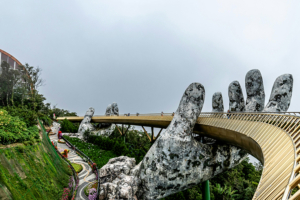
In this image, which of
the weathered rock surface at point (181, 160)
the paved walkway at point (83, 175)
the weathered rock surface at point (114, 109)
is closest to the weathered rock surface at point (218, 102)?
the weathered rock surface at point (181, 160)

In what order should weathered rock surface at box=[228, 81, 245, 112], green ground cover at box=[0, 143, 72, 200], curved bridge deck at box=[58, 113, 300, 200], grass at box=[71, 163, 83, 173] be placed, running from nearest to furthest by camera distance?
curved bridge deck at box=[58, 113, 300, 200], green ground cover at box=[0, 143, 72, 200], weathered rock surface at box=[228, 81, 245, 112], grass at box=[71, 163, 83, 173]

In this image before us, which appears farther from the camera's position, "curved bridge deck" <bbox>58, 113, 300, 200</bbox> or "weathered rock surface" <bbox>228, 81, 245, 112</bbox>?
"weathered rock surface" <bbox>228, 81, 245, 112</bbox>

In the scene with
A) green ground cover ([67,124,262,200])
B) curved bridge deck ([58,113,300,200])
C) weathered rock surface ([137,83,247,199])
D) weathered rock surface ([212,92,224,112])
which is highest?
weathered rock surface ([212,92,224,112])

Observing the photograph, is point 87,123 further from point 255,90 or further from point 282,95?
point 282,95

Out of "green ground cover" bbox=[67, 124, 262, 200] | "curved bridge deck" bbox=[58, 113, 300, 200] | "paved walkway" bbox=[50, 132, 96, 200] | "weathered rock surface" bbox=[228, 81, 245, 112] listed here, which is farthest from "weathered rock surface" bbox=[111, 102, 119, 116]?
"weathered rock surface" bbox=[228, 81, 245, 112]

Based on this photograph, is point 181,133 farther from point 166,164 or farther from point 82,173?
point 82,173

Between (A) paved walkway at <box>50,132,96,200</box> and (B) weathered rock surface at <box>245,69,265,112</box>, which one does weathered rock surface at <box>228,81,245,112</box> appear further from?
(A) paved walkway at <box>50,132,96,200</box>

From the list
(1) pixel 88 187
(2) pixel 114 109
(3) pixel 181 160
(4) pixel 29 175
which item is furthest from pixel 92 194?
(2) pixel 114 109

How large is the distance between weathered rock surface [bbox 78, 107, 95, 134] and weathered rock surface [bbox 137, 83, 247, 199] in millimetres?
21029

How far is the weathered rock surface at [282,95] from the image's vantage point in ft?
39.0

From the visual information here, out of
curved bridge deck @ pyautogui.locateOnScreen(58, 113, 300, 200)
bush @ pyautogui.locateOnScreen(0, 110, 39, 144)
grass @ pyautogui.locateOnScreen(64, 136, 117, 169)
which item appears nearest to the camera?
curved bridge deck @ pyautogui.locateOnScreen(58, 113, 300, 200)

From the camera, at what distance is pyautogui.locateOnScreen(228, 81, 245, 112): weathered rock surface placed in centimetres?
1530

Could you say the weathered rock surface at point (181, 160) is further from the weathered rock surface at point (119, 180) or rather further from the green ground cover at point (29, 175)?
the green ground cover at point (29, 175)

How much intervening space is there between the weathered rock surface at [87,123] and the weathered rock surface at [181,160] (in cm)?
2103
